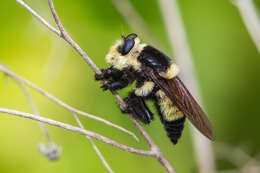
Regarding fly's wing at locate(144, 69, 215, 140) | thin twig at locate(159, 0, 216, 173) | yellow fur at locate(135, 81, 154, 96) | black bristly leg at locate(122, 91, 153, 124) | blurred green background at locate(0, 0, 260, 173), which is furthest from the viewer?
blurred green background at locate(0, 0, 260, 173)

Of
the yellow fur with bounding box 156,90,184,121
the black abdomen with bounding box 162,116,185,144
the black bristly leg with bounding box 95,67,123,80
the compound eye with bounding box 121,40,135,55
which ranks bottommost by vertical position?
the black abdomen with bounding box 162,116,185,144

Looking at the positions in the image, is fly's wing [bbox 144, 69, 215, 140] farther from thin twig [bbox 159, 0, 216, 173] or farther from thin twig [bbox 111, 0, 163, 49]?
thin twig [bbox 111, 0, 163, 49]

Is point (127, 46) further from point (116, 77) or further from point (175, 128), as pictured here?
point (175, 128)

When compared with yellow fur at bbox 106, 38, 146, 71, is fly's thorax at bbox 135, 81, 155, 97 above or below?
below

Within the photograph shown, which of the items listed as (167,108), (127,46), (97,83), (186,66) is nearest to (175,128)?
(167,108)

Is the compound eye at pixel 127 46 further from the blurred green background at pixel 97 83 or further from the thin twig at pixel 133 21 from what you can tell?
the thin twig at pixel 133 21

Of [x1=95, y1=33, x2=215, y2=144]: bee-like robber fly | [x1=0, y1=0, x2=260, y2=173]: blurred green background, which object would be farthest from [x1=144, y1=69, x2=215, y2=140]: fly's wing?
[x1=0, y1=0, x2=260, y2=173]: blurred green background

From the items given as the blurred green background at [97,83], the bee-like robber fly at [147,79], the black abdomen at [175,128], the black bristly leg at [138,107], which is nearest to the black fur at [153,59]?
the bee-like robber fly at [147,79]

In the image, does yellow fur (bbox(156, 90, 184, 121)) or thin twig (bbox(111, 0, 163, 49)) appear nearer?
yellow fur (bbox(156, 90, 184, 121))
